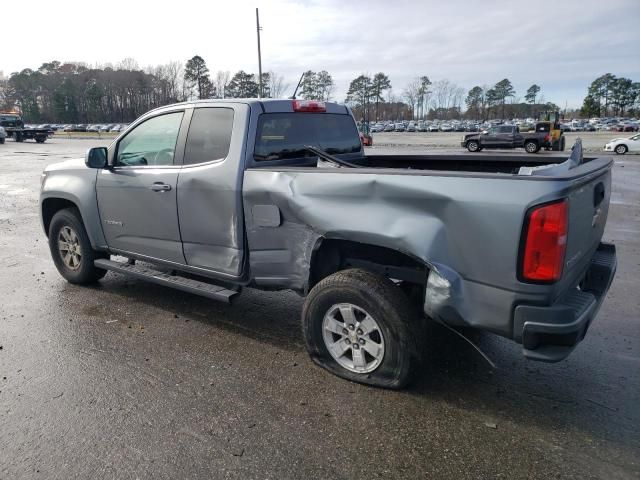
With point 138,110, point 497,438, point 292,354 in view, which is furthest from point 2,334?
point 138,110

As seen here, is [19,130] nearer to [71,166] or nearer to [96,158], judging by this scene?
[71,166]

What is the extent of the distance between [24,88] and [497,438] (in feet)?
441

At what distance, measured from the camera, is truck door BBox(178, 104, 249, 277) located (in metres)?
3.81

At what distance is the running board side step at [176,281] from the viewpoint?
13.2 ft

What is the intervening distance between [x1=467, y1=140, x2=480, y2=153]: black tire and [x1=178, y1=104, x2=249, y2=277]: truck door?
94.1 ft

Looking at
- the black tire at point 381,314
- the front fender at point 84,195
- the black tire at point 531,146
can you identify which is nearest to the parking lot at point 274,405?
the black tire at point 381,314

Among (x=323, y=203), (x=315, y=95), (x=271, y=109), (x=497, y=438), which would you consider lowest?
(x=497, y=438)

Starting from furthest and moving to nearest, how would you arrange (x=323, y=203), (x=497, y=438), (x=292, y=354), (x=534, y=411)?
(x=292, y=354)
(x=323, y=203)
(x=534, y=411)
(x=497, y=438)

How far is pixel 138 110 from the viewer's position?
107 meters

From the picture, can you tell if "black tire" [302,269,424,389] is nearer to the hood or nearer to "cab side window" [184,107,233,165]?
"cab side window" [184,107,233,165]

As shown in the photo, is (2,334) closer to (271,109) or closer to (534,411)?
(271,109)

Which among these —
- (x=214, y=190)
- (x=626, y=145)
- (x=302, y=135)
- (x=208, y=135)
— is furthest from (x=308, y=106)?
(x=626, y=145)

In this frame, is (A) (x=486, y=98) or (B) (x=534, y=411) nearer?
(B) (x=534, y=411)

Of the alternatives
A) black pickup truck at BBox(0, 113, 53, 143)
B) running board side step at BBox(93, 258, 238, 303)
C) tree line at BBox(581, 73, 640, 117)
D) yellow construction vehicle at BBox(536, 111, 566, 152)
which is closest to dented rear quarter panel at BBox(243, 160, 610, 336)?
running board side step at BBox(93, 258, 238, 303)
